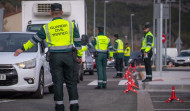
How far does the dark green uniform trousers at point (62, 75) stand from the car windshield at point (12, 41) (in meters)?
3.98

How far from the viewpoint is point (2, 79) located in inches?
454

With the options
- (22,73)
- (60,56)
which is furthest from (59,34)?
(22,73)

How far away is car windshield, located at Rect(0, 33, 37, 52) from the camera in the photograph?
1259cm

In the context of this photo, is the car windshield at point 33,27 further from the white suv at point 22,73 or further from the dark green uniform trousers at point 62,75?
the dark green uniform trousers at point 62,75

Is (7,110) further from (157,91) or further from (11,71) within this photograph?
(157,91)

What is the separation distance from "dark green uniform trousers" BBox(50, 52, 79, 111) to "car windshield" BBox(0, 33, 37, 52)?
3.98m

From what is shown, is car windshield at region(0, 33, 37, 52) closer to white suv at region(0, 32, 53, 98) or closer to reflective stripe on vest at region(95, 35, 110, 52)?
white suv at region(0, 32, 53, 98)

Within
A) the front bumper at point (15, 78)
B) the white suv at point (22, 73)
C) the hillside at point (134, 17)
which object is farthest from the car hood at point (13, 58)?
the hillside at point (134, 17)

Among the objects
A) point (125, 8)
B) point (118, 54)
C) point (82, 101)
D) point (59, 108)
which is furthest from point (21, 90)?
point (125, 8)

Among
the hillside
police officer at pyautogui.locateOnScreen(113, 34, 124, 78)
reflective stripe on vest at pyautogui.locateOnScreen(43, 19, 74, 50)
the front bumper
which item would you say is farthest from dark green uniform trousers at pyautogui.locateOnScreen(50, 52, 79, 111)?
the hillside

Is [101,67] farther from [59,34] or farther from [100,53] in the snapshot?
[59,34]

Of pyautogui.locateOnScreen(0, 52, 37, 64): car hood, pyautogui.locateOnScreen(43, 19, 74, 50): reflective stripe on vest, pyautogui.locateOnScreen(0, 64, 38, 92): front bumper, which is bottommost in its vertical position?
pyautogui.locateOnScreen(0, 64, 38, 92): front bumper

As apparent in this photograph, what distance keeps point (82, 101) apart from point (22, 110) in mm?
2178

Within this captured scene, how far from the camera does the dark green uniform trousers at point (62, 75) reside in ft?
28.0
